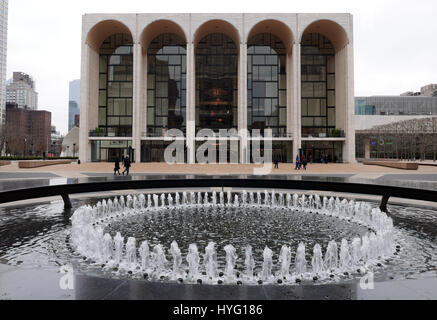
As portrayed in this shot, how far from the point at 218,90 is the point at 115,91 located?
62.7 ft

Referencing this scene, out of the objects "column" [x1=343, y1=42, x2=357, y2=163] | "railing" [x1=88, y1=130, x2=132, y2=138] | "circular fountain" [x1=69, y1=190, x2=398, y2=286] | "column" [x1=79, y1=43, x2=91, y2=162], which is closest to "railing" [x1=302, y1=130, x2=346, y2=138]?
"column" [x1=343, y1=42, x2=357, y2=163]

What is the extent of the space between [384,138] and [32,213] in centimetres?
7694

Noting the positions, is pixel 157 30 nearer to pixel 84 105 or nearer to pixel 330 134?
pixel 84 105

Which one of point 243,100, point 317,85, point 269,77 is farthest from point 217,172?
point 317,85

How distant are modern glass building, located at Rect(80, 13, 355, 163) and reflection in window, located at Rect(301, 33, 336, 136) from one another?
175 millimetres

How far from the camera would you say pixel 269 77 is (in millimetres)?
51906

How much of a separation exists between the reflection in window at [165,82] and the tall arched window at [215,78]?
3.15 m

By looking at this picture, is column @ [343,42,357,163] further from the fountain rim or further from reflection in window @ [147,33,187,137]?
the fountain rim

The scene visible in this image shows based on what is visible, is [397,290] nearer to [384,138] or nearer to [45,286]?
[45,286]

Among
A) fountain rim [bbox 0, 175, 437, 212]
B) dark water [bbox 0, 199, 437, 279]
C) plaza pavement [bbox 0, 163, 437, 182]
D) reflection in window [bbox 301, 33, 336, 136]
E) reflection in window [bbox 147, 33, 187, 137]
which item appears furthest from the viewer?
reflection in window [bbox 301, 33, 336, 136]

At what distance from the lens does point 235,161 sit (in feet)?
160

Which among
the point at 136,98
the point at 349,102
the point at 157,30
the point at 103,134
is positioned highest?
the point at 157,30

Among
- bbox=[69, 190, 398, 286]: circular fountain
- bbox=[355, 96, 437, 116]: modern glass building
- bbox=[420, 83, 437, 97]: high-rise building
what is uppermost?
bbox=[420, 83, 437, 97]: high-rise building

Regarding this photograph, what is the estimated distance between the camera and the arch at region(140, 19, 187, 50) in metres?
46.3
